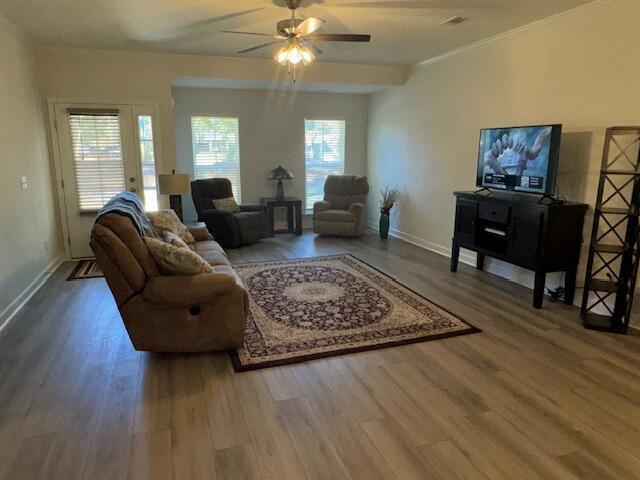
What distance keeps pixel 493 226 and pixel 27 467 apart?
4.09 metres

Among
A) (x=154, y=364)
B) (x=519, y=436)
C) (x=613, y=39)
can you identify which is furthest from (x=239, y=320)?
(x=613, y=39)

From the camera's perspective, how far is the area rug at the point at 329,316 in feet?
9.87

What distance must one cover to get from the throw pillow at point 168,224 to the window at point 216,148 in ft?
9.13

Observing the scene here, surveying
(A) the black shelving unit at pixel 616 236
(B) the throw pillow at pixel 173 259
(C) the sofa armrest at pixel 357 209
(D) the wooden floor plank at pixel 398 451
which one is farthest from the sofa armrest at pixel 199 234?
(A) the black shelving unit at pixel 616 236

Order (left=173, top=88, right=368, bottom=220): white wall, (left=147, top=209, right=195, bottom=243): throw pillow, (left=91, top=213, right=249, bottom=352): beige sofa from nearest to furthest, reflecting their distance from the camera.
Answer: (left=91, top=213, right=249, bottom=352): beige sofa < (left=147, top=209, right=195, bottom=243): throw pillow < (left=173, top=88, right=368, bottom=220): white wall

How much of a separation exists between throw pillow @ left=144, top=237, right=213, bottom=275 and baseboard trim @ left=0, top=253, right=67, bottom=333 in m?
1.65

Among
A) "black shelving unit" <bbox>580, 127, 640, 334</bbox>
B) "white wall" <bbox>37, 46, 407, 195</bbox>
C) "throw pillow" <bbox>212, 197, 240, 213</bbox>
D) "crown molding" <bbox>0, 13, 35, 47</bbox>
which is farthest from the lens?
"throw pillow" <bbox>212, 197, 240, 213</bbox>

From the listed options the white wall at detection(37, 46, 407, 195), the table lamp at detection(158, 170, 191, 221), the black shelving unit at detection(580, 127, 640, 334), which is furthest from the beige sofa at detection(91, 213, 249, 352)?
the white wall at detection(37, 46, 407, 195)

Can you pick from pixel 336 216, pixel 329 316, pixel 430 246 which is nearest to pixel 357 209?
pixel 336 216

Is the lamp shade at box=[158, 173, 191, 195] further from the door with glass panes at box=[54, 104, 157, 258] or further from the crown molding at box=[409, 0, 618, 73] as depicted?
the crown molding at box=[409, 0, 618, 73]

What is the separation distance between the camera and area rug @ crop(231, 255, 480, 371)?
301 centimetres

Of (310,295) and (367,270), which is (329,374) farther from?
(367,270)

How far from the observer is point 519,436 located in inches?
82.9

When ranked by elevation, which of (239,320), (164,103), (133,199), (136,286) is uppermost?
(164,103)
